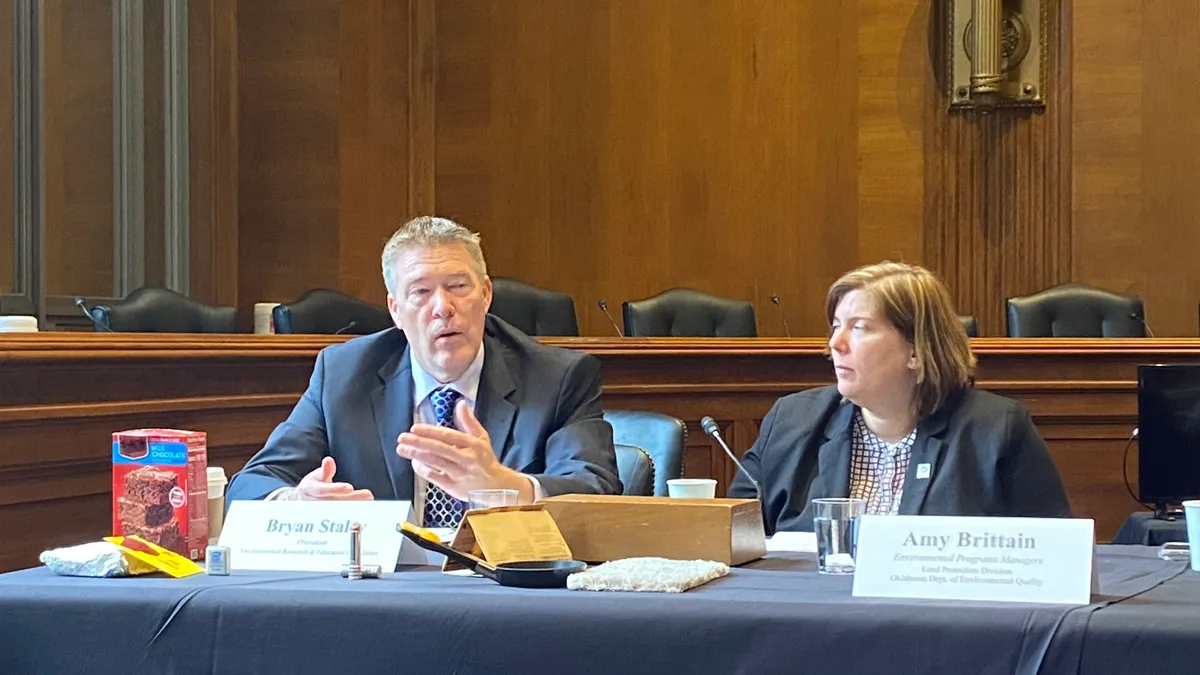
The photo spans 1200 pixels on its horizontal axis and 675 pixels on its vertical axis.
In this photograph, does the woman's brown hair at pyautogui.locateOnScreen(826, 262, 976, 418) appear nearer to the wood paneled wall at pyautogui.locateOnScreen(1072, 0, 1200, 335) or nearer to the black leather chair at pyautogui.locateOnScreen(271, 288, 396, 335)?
the black leather chair at pyautogui.locateOnScreen(271, 288, 396, 335)

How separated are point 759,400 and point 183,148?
3194 millimetres

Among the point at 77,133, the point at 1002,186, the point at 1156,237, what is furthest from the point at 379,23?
the point at 1156,237

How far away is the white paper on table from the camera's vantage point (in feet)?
7.38

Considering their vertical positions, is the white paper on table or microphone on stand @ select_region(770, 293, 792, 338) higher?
A: microphone on stand @ select_region(770, 293, 792, 338)

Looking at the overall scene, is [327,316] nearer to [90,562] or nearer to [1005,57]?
[90,562]

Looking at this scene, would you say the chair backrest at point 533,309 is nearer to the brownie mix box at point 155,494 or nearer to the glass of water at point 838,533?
the brownie mix box at point 155,494

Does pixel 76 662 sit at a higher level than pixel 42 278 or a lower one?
lower

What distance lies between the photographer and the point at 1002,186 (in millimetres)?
7605

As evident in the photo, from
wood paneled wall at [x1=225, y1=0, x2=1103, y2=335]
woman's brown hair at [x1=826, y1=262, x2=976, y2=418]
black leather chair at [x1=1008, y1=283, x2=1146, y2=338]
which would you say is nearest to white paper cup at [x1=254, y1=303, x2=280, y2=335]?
wood paneled wall at [x1=225, y1=0, x2=1103, y2=335]

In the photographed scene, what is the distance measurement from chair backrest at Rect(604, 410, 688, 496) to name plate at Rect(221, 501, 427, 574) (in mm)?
976

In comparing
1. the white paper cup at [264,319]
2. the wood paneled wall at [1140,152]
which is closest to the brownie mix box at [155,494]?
the white paper cup at [264,319]

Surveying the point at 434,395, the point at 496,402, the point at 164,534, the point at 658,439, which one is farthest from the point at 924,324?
the point at 164,534

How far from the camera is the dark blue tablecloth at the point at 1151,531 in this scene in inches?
144

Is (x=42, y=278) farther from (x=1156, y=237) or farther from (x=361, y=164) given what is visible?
(x=1156, y=237)
